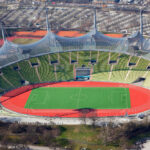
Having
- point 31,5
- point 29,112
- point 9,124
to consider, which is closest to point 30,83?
point 29,112

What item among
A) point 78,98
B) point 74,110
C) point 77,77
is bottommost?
point 74,110

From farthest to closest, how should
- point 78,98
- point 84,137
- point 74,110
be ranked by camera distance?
point 78,98 → point 74,110 → point 84,137

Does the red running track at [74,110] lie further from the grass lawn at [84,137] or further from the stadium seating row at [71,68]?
the grass lawn at [84,137]

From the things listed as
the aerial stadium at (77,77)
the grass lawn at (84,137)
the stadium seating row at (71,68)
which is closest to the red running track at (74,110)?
the aerial stadium at (77,77)

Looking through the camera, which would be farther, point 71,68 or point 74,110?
point 71,68

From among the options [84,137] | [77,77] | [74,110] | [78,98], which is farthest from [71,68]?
[84,137]

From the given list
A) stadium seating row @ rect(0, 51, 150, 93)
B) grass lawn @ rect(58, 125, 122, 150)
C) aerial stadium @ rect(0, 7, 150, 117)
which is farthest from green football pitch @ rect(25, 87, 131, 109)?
grass lawn @ rect(58, 125, 122, 150)

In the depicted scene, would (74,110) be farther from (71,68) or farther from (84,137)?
(71,68)
